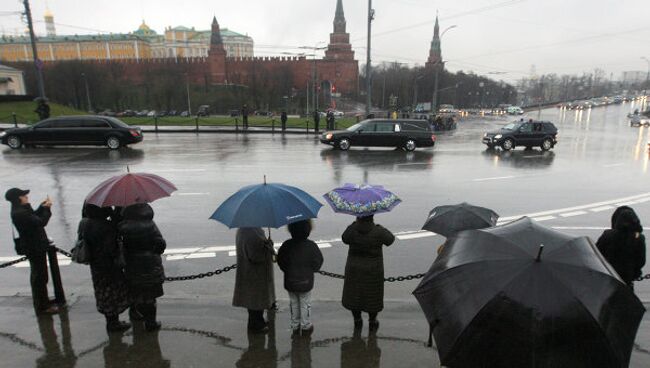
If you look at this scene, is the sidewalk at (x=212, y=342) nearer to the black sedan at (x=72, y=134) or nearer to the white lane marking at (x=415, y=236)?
the white lane marking at (x=415, y=236)

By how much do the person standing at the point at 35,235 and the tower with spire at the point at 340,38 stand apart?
323 feet

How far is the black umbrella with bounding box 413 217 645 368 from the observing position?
2139 mm

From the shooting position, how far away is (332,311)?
4.91m

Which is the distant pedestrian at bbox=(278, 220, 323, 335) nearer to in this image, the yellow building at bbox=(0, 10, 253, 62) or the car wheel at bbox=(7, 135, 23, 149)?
the car wheel at bbox=(7, 135, 23, 149)

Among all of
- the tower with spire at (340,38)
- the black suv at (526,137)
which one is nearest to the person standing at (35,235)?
the black suv at (526,137)

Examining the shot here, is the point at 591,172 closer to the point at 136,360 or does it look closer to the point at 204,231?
the point at 204,231

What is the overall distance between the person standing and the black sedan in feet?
52.9

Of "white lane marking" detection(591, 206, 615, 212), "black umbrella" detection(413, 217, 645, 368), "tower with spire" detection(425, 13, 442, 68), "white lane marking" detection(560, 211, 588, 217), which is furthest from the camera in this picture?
"tower with spire" detection(425, 13, 442, 68)

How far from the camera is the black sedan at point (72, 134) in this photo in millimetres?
19266

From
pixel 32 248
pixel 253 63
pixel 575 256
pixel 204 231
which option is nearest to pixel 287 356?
pixel 575 256

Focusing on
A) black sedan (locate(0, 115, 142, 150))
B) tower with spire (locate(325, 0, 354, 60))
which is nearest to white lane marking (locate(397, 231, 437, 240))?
black sedan (locate(0, 115, 142, 150))

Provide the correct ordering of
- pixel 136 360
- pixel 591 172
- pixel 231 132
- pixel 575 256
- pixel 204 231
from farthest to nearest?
pixel 231 132
pixel 591 172
pixel 204 231
pixel 136 360
pixel 575 256

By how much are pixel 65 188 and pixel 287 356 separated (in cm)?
989

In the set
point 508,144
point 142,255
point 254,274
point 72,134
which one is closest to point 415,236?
point 254,274
